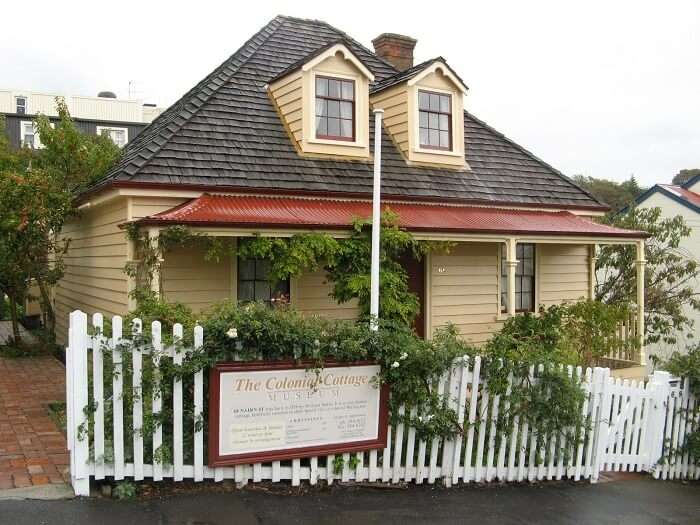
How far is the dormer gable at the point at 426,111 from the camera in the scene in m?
13.1

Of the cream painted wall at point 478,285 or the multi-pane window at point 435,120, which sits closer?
the cream painted wall at point 478,285

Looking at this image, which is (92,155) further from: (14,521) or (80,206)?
(14,521)

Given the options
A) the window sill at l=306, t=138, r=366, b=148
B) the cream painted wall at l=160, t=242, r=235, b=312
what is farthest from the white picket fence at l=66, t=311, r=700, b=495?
the window sill at l=306, t=138, r=366, b=148

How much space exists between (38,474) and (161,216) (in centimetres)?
409

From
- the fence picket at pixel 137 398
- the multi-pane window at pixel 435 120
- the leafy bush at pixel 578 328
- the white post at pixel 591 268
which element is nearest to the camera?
the fence picket at pixel 137 398

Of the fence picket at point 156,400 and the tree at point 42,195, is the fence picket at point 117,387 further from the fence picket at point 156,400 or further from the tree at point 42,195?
the tree at point 42,195

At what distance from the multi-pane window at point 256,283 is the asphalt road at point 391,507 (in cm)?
530

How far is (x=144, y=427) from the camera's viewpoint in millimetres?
5715

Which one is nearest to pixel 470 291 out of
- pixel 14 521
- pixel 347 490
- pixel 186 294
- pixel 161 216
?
pixel 186 294

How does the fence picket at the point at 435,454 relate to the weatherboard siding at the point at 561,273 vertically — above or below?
below

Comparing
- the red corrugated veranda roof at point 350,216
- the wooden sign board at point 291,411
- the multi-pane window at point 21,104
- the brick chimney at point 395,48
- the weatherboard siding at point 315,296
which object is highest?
the multi-pane window at point 21,104

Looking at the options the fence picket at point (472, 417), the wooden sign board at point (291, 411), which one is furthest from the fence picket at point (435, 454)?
the wooden sign board at point (291, 411)

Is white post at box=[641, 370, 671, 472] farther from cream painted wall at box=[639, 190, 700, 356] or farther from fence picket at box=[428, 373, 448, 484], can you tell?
cream painted wall at box=[639, 190, 700, 356]

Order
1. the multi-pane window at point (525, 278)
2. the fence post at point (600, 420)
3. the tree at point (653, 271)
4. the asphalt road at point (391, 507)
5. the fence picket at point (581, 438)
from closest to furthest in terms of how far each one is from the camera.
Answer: the asphalt road at point (391, 507)
the fence picket at point (581, 438)
the fence post at point (600, 420)
the multi-pane window at point (525, 278)
the tree at point (653, 271)
